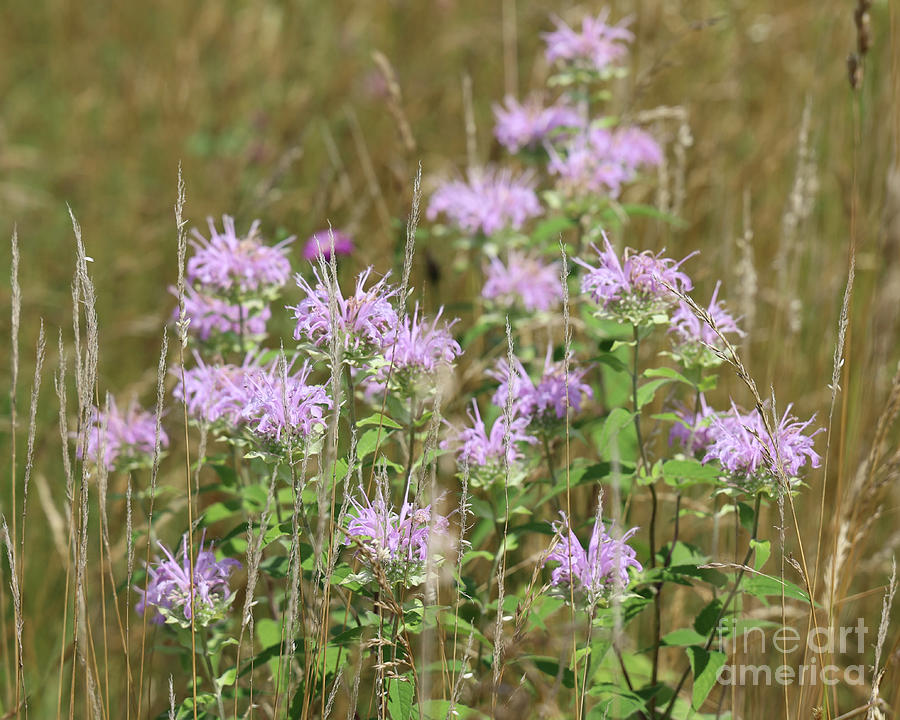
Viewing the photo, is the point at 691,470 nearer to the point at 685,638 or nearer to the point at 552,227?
the point at 685,638

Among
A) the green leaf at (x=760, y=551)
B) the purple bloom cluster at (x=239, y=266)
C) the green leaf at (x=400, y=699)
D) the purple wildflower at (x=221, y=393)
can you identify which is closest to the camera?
the green leaf at (x=400, y=699)

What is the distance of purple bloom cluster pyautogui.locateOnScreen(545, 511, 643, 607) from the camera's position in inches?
53.7

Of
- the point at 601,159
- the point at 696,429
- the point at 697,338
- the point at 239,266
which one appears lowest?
the point at 696,429

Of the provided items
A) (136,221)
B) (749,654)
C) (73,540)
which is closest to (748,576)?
(749,654)

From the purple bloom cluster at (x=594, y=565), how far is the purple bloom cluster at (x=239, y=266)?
72cm

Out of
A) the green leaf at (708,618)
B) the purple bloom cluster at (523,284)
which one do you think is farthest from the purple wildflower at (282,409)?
the purple bloom cluster at (523,284)

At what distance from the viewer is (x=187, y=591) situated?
4.73ft

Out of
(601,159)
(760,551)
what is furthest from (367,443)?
(601,159)

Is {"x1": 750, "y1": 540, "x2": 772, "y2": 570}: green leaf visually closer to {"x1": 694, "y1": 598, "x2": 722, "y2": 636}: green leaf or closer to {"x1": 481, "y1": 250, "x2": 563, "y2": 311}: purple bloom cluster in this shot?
{"x1": 694, "y1": 598, "x2": 722, "y2": 636}: green leaf

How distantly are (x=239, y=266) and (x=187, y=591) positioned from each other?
0.60 metres

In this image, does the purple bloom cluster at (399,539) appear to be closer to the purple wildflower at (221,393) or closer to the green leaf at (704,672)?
the purple wildflower at (221,393)

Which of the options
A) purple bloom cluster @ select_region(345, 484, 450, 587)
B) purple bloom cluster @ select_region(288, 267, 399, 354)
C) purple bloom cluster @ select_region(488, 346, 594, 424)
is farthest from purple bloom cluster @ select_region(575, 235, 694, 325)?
purple bloom cluster @ select_region(345, 484, 450, 587)

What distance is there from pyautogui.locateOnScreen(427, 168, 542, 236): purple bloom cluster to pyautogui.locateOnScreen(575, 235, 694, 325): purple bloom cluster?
800 millimetres
